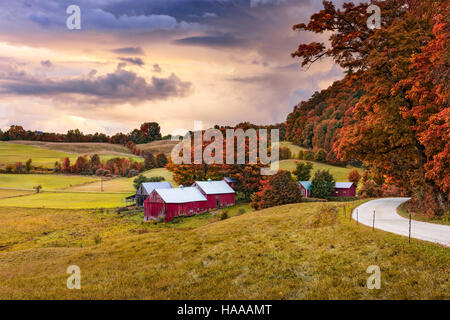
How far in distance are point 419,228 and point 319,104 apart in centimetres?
12514

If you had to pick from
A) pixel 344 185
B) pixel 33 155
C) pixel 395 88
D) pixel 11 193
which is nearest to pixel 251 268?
pixel 395 88

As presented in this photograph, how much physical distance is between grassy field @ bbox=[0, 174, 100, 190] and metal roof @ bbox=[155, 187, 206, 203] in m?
46.5

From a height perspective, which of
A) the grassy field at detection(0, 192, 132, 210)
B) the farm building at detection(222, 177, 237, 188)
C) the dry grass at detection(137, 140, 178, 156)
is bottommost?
the grassy field at detection(0, 192, 132, 210)

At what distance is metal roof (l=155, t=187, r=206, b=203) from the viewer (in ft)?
138

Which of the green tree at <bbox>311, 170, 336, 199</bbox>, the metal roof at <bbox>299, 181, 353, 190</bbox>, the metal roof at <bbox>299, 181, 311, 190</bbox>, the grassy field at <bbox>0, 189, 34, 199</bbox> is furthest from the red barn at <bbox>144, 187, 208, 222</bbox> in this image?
the grassy field at <bbox>0, 189, 34, 199</bbox>

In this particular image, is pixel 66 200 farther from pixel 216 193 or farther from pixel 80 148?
pixel 80 148

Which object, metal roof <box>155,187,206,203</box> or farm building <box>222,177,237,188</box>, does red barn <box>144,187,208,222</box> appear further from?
farm building <box>222,177,237,188</box>

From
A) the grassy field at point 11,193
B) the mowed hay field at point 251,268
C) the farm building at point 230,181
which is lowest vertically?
the grassy field at point 11,193

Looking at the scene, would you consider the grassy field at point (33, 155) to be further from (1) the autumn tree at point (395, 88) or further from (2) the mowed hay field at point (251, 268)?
(1) the autumn tree at point (395, 88)

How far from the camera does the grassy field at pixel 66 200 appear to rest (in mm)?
52088

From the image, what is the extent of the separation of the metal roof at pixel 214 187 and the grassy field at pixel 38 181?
46.5 metres

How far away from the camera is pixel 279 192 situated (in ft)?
130

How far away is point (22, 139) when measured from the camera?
503 ft

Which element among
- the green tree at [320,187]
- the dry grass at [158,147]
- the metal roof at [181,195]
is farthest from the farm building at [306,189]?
the dry grass at [158,147]
